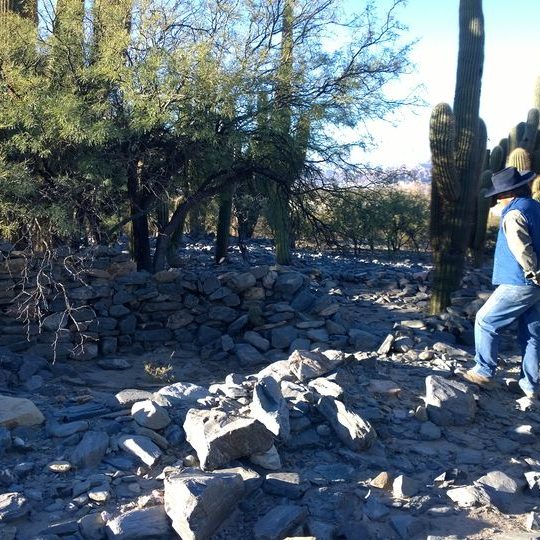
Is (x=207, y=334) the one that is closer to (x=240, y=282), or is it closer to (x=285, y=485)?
(x=240, y=282)

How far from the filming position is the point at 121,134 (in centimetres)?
849

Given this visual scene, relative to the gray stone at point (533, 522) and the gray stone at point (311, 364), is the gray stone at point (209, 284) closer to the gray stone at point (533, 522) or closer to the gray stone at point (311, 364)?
the gray stone at point (311, 364)

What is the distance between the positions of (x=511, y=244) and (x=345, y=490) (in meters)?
2.53

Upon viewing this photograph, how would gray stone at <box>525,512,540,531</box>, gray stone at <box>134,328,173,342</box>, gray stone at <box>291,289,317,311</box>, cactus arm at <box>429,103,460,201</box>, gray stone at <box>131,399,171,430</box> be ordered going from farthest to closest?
cactus arm at <box>429,103,460,201</box> → gray stone at <box>291,289,317,311</box> → gray stone at <box>134,328,173,342</box> → gray stone at <box>131,399,171,430</box> → gray stone at <box>525,512,540,531</box>

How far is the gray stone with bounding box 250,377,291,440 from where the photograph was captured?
4.81 metres

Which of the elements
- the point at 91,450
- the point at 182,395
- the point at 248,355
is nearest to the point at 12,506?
the point at 91,450

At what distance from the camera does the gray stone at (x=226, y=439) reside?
14.5ft

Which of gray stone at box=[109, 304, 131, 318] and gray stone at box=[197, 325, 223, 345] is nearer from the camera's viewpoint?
gray stone at box=[109, 304, 131, 318]

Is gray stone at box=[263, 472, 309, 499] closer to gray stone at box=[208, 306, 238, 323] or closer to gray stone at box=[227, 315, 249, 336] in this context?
gray stone at box=[227, 315, 249, 336]

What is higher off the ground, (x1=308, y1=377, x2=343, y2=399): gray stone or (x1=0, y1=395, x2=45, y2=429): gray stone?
(x1=308, y1=377, x2=343, y2=399): gray stone

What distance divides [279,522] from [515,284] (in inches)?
115

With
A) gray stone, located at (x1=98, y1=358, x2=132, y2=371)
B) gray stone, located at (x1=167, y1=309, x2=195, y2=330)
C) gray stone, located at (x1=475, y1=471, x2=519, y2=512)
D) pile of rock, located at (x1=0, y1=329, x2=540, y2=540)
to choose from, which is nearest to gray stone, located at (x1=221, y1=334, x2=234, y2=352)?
gray stone, located at (x1=167, y1=309, x2=195, y2=330)

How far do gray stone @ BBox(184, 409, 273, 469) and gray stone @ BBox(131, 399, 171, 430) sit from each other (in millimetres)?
300

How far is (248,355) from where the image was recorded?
9.03m
